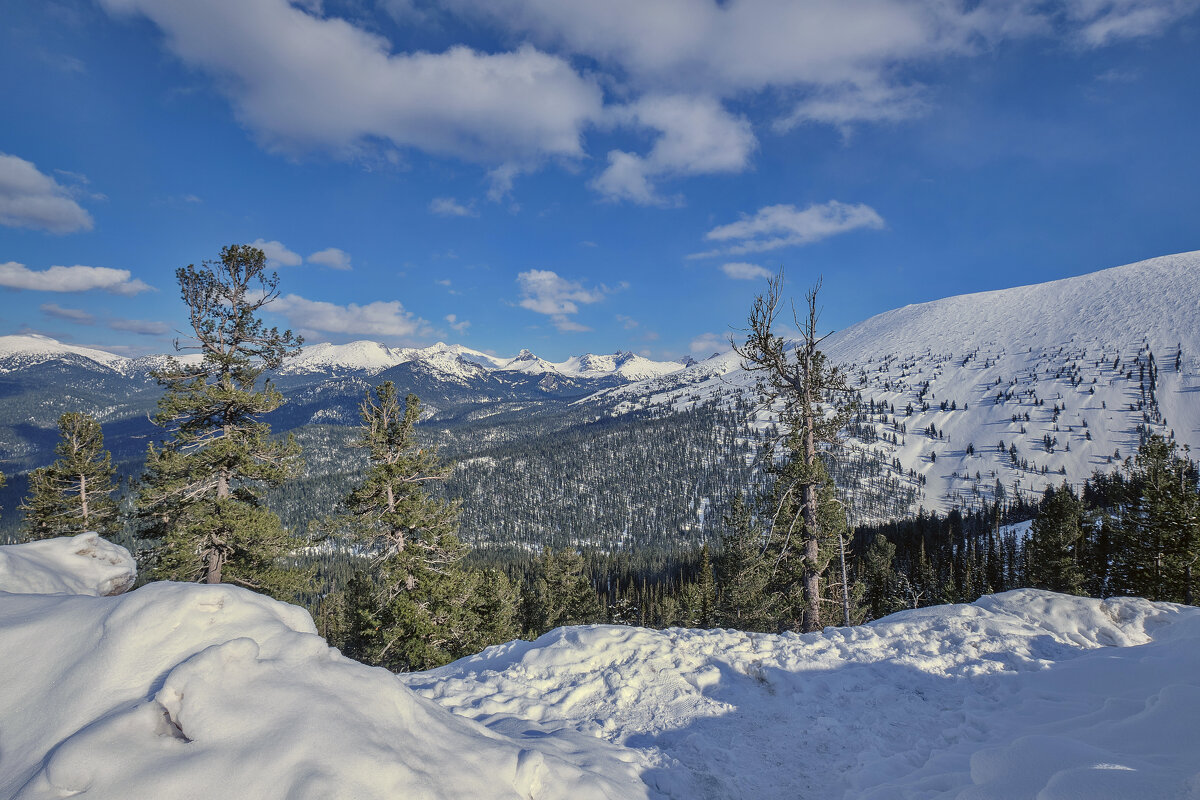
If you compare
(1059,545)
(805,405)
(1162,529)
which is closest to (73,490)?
(805,405)

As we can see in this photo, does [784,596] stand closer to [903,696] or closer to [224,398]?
[903,696]

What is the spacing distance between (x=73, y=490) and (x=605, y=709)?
28.9 meters

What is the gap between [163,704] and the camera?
11.9ft

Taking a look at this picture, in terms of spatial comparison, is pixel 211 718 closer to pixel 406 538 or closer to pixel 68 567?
pixel 68 567

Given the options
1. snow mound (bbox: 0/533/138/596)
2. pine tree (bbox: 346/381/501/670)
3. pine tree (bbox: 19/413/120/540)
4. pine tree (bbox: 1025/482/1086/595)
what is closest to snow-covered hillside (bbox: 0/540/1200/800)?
snow mound (bbox: 0/533/138/596)

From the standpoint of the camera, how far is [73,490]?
72.5 feet

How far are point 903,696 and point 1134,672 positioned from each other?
270 cm

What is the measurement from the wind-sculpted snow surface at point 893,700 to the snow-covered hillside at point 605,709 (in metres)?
0.03

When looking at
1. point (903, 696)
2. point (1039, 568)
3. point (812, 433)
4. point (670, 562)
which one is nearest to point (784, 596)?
point (812, 433)

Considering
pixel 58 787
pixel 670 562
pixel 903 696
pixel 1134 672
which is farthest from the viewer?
pixel 670 562

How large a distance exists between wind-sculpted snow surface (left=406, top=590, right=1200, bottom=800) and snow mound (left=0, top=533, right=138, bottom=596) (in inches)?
291

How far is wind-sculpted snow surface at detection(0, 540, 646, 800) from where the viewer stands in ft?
10.5

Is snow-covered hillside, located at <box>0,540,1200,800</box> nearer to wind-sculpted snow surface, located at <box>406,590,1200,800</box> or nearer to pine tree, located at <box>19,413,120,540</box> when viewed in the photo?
wind-sculpted snow surface, located at <box>406,590,1200,800</box>

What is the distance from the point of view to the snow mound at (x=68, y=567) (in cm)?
858
